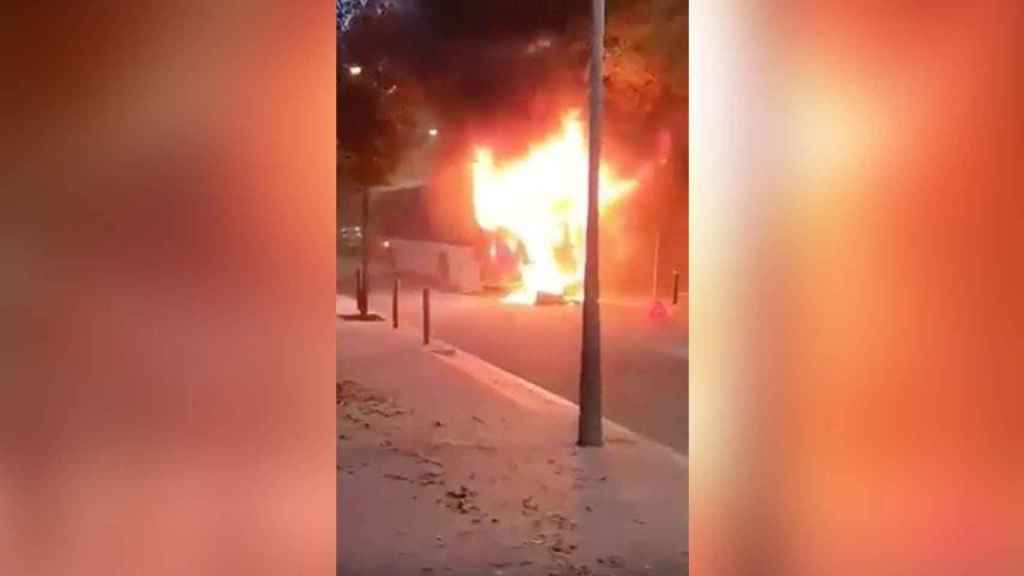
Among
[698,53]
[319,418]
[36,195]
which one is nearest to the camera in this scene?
[36,195]

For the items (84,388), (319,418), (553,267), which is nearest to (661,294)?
(553,267)

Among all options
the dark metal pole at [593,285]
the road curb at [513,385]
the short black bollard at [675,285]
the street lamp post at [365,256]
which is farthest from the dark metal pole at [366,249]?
the short black bollard at [675,285]

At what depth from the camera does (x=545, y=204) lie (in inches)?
66.1

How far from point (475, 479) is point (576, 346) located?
272 mm

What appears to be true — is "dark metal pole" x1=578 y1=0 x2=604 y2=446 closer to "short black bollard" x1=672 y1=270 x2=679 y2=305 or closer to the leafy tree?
"short black bollard" x1=672 y1=270 x2=679 y2=305

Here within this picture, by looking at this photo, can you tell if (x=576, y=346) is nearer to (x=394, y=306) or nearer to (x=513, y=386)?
(x=513, y=386)

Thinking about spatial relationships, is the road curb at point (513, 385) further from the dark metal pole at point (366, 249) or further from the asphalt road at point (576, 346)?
the dark metal pole at point (366, 249)

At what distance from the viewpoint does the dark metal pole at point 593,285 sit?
1655 millimetres

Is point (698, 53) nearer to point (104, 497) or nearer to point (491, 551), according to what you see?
point (491, 551)

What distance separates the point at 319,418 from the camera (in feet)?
4.71

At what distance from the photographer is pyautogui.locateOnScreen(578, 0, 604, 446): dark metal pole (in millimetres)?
1655

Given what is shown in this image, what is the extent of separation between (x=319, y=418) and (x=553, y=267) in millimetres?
471

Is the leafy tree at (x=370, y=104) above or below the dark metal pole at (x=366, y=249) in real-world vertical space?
above

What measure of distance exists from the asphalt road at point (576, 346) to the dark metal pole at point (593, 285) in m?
0.01
